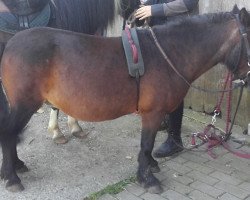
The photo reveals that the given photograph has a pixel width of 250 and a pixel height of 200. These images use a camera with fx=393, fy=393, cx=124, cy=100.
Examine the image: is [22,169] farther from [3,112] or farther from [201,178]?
[201,178]

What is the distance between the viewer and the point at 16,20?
3756mm

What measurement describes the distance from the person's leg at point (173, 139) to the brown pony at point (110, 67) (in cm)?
70

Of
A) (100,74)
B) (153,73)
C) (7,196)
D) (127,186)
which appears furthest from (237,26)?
(7,196)

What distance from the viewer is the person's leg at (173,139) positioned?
4094mm

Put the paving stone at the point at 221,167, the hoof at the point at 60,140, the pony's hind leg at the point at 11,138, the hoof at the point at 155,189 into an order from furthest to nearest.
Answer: the hoof at the point at 60,140, the paving stone at the point at 221,167, the hoof at the point at 155,189, the pony's hind leg at the point at 11,138

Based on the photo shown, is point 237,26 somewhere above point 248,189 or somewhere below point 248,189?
above

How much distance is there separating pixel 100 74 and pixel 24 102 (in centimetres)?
68

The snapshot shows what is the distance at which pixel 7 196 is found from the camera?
343cm

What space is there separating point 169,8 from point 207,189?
5.64 feet

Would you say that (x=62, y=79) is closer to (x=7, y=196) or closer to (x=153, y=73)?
(x=153, y=73)

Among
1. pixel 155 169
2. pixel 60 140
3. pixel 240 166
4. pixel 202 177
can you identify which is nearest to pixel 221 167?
pixel 240 166

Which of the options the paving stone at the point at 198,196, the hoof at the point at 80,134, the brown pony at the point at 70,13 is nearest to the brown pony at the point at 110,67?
the brown pony at the point at 70,13

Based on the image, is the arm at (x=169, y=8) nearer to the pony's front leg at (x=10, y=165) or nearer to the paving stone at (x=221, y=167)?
the paving stone at (x=221, y=167)

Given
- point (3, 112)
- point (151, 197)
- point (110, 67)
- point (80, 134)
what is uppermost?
point (110, 67)
